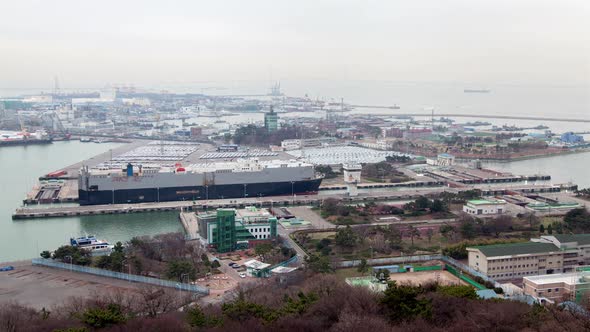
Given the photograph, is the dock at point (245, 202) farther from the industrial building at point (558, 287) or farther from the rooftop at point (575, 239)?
the industrial building at point (558, 287)

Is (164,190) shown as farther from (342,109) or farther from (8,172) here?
(342,109)

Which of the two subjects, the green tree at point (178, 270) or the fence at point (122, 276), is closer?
the fence at point (122, 276)

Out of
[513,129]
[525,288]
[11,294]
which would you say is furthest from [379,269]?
[513,129]

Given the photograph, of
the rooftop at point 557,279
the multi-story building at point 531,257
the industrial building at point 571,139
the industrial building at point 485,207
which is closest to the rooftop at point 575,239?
the multi-story building at point 531,257

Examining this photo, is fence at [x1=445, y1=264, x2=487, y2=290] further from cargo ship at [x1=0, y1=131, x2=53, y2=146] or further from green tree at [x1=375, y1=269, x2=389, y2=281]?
cargo ship at [x1=0, y1=131, x2=53, y2=146]

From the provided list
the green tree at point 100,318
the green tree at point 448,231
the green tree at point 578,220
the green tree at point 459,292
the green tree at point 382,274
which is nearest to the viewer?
the green tree at point 100,318

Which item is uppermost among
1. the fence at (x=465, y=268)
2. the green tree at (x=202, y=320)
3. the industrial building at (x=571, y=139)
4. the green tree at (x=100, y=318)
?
the industrial building at (x=571, y=139)

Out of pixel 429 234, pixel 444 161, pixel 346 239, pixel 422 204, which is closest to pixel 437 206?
pixel 422 204

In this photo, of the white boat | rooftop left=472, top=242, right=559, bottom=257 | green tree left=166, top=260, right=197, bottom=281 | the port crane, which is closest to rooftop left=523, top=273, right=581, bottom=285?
rooftop left=472, top=242, right=559, bottom=257
